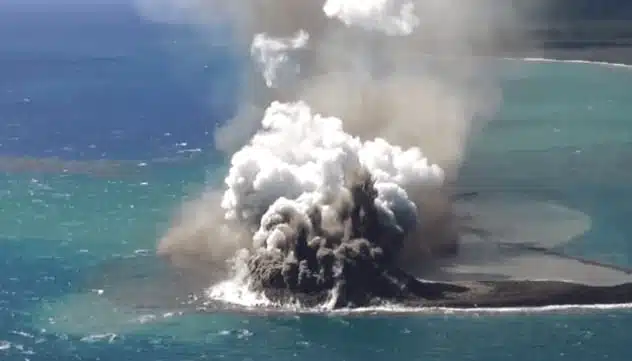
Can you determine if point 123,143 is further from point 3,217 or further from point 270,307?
point 270,307

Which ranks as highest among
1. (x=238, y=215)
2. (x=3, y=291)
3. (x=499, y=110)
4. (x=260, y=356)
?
(x=499, y=110)

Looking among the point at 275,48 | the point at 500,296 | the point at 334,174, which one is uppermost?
the point at 275,48

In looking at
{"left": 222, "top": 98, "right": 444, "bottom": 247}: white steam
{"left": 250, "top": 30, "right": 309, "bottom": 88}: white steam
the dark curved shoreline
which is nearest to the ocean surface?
the dark curved shoreline

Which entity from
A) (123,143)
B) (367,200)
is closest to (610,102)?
(123,143)

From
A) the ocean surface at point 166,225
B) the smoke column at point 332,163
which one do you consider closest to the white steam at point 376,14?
the smoke column at point 332,163

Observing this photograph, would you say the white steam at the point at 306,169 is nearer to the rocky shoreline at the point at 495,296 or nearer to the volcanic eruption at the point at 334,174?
the volcanic eruption at the point at 334,174

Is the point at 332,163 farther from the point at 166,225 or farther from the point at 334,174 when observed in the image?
the point at 166,225

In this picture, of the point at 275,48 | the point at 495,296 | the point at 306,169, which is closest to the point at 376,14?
the point at 275,48
